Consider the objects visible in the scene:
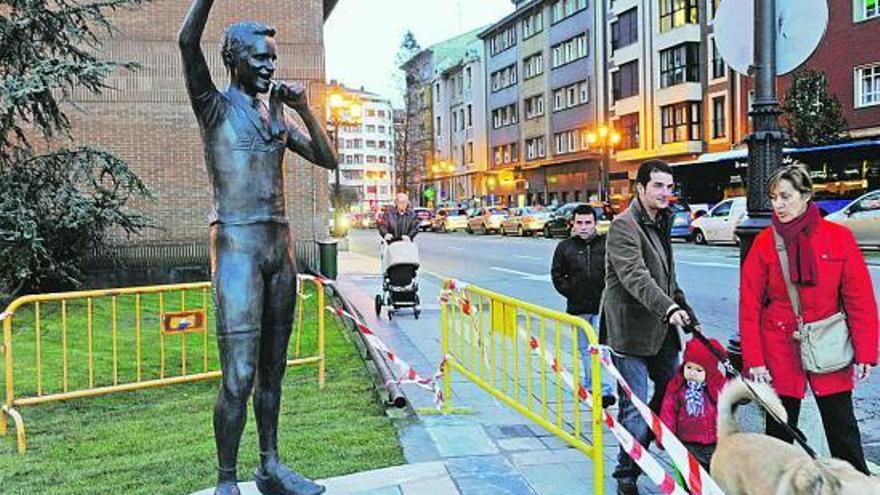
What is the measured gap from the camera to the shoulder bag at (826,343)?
413 cm

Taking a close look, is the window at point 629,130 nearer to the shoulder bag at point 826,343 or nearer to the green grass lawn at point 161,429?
the green grass lawn at point 161,429

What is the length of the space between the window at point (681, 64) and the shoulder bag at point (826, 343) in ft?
140

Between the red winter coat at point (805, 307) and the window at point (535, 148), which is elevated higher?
the window at point (535, 148)

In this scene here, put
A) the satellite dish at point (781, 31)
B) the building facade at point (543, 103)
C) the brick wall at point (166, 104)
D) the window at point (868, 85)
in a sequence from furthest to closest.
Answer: the building facade at point (543, 103) → the window at point (868, 85) → the brick wall at point (166, 104) → the satellite dish at point (781, 31)

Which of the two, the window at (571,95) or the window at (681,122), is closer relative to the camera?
the window at (681,122)

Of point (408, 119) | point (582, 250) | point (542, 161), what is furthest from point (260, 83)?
point (408, 119)

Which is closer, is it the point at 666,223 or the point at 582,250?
the point at 666,223

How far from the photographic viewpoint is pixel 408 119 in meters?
79.9

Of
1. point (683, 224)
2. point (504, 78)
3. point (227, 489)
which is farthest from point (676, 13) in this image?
point (227, 489)

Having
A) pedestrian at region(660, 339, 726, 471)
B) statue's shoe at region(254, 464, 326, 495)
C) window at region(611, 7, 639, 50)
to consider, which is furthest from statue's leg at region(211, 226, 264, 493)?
window at region(611, 7, 639, 50)

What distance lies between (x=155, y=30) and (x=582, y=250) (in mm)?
15488

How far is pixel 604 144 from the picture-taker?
47250mm

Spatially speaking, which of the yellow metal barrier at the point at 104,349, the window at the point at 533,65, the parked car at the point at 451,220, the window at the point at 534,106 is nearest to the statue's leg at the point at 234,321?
the yellow metal barrier at the point at 104,349

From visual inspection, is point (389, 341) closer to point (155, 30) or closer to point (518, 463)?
point (518, 463)
